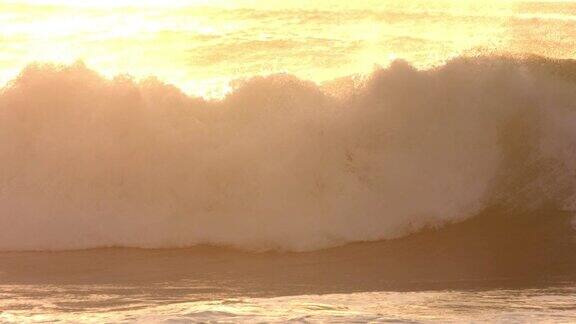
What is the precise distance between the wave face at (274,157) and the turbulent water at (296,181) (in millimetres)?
21

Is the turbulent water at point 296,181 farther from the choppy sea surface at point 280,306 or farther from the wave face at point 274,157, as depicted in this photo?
the choppy sea surface at point 280,306

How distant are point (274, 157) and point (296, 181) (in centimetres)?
45

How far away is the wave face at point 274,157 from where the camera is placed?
48.5 feet

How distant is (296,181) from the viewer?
15.4 metres

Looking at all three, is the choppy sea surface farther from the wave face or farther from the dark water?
the wave face

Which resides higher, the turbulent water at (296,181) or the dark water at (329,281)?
the turbulent water at (296,181)

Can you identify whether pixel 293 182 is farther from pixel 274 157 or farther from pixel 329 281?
pixel 329 281

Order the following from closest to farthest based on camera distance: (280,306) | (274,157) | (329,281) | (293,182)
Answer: (280,306), (329,281), (293,182), (274,157)

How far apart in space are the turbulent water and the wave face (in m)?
0.02

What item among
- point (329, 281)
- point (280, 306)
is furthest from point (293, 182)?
point (280, 306)

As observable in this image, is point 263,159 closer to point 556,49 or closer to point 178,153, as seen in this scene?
point 178,153

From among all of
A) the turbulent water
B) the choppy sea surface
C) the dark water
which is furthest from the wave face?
the choppy sea surface

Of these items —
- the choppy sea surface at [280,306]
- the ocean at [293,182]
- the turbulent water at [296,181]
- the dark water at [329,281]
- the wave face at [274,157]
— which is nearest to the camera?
the choppy sea surface at [280,306]

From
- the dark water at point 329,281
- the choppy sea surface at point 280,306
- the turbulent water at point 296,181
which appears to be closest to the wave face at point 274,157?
the turbulent water at point 296,181
